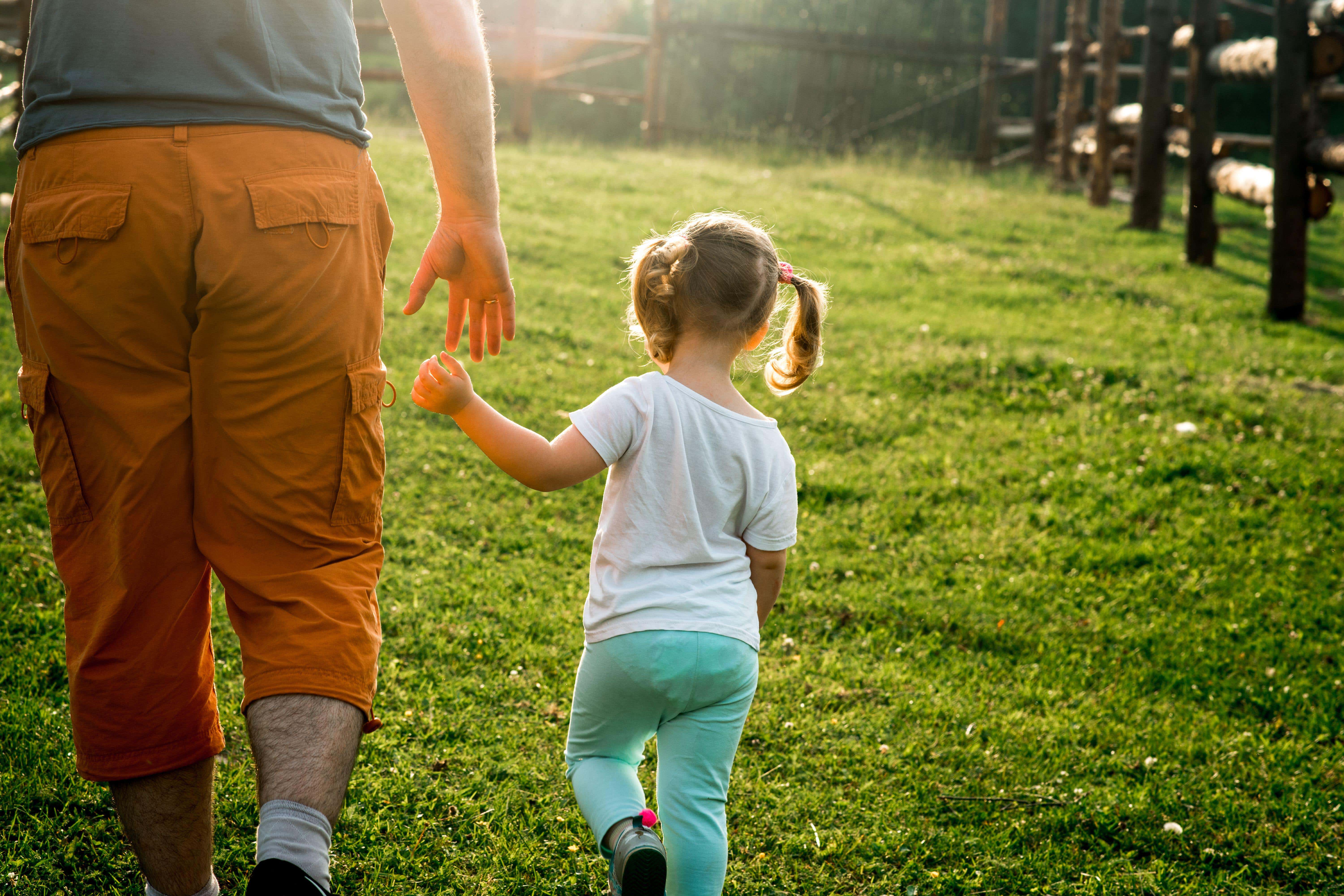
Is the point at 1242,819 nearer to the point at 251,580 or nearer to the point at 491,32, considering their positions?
the point at 251,580

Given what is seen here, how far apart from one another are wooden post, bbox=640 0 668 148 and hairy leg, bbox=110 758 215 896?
13324 mm

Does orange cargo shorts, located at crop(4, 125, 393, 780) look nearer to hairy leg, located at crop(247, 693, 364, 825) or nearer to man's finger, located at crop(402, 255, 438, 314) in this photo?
hairy leg, located at crop(247, 693, 364, 825)

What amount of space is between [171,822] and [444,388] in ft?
2.81

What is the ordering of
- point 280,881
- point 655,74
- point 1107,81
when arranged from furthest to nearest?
point 655,74 → point 1107,81 → point 280,881

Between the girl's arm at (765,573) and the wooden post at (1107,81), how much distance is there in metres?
10.8

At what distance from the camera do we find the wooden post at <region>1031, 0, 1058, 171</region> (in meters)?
13.5

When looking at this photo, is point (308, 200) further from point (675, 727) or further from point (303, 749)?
point (675, 727)

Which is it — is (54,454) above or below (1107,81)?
below

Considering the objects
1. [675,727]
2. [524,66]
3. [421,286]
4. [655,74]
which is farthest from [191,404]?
[655,74]

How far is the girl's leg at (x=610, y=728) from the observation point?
1.92m

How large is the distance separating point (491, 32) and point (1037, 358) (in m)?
10.5

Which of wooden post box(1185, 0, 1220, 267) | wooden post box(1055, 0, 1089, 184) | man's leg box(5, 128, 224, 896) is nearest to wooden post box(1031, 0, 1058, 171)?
wooden post box(1055, 0, 1089, 184)

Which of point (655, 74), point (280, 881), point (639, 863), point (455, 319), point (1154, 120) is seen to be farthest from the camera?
point (655, 74)

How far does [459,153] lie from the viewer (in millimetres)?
1872
